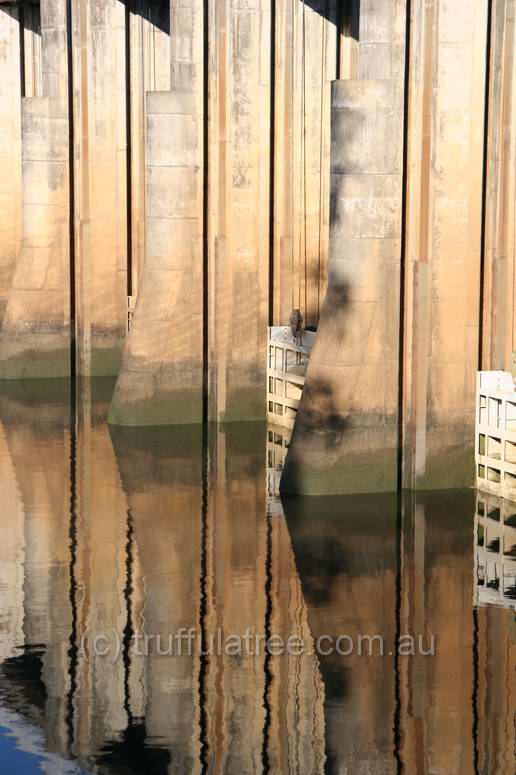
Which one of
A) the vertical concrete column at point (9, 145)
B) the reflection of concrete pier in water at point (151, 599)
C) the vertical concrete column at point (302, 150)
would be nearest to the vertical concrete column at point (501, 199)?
the reflection of concrete pier in water at point (151, 599)

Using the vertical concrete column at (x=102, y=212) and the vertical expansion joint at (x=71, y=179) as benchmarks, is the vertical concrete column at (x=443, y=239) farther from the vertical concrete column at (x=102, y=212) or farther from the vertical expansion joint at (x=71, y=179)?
the vertical expansion joint at (x=71, y=179)

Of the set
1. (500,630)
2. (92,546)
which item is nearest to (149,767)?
(500,630)

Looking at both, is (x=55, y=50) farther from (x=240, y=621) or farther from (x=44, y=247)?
(x=240, y=621)

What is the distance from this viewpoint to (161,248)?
3178 centimetres

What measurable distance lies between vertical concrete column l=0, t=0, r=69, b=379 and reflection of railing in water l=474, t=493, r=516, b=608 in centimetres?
1668

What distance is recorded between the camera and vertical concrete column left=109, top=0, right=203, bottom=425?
104ft

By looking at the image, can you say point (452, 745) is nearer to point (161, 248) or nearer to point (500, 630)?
point (500, 630)

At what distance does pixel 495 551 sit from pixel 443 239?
199 inches

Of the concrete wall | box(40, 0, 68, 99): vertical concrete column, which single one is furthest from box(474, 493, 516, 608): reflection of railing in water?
box(40, 0, 68, 99): vertical concrete column

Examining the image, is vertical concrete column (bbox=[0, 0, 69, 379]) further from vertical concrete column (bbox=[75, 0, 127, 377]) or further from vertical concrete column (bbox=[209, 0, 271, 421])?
vertical concrete column (bbox=[209, 0, 271, 421])

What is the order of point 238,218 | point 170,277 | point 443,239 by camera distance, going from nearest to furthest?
point 443,239 → point 238,218 → point 170,277

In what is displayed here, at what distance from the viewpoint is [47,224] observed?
130 feet

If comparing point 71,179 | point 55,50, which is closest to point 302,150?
point 71,179

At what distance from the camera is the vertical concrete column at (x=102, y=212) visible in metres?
38.4
